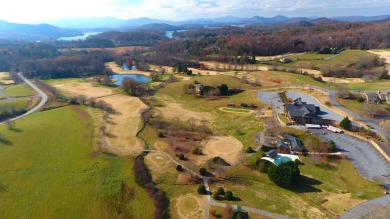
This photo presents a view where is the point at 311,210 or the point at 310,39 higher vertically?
the point at 310,39

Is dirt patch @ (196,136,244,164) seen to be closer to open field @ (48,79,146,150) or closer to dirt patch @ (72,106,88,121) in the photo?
open field @ (48,79,146,150)

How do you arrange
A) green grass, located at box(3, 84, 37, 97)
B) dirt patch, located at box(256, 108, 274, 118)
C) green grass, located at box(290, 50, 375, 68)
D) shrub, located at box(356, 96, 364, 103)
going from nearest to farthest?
dirt patch, located at box(256, 108, 274, 118) → shrub, located at box(356, 96, 364, 103) → green grass, located at box(3, 84, 37, 97) → green grass, located at box(290, 50, 375, 68)

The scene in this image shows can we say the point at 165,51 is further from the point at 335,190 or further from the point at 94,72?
the point at 335,190

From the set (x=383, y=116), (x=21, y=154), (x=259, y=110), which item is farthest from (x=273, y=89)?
(x=21, y=154)

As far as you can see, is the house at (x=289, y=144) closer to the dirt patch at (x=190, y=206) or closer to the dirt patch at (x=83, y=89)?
the dirt patch at (x=190, y=206)

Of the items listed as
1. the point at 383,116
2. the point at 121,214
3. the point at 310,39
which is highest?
the point at 310,39

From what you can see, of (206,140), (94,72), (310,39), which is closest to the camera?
(206,140)

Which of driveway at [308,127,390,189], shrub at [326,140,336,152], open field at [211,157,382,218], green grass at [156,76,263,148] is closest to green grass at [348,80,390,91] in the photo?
green grass at [156,76,263,148]
